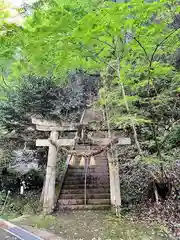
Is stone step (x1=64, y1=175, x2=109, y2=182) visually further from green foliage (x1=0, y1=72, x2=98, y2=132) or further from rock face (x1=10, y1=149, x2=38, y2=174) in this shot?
green foliage (x1=0, y1=72, x2=98, y2=132)

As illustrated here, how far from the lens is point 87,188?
23.3 feet

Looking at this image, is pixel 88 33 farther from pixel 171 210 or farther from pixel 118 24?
pixel 171 210

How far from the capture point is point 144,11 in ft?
13.3

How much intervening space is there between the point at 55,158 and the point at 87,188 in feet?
4.79

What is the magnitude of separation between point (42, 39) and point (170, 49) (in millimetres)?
3443

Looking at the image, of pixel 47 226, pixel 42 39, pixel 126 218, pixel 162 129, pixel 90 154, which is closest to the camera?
pixel 42 39

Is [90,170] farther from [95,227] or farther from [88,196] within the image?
[95,227]

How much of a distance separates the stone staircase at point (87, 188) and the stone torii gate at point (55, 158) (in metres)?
0.48

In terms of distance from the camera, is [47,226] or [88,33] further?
[47,226]

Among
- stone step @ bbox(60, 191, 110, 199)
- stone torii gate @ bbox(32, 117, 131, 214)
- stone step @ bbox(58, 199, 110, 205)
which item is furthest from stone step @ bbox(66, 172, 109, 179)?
stone torii gate @ bbox(32, 117, 131, 214)

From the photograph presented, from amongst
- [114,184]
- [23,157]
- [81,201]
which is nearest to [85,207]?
[81,201]

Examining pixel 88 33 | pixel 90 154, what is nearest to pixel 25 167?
pixel 90 154

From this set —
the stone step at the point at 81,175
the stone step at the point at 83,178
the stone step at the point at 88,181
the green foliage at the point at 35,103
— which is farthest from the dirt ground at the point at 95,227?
the green foliage at the point at 35,103

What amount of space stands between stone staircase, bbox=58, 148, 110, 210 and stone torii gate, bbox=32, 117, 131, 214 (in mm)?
484
